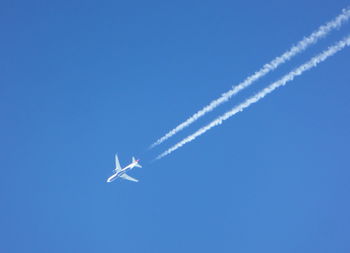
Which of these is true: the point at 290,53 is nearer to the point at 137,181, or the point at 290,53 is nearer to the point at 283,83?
the point at 283,83

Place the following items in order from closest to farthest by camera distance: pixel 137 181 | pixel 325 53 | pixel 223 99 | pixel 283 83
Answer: pixel 325 53
pixel 283 83
pixel 223 99
pixel 137 181

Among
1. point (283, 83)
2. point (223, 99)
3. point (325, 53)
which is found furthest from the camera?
point (223, 99)

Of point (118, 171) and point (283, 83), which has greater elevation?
point (118, 171)

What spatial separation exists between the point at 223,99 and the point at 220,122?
90cm

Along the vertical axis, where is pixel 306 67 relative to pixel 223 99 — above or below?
below

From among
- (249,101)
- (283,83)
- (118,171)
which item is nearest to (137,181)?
(118,171)

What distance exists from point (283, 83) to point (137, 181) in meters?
6.98

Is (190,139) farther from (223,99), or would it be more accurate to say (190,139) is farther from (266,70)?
(266,70)

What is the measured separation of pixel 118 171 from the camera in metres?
20.6

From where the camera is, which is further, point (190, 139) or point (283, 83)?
point (190, 139)

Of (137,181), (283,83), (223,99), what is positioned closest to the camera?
Result: (283,83)

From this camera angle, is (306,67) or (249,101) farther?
(249,101)

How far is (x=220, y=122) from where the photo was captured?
61.3 ft

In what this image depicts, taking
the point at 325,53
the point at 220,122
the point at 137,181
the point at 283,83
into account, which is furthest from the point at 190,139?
the point at 325,53
